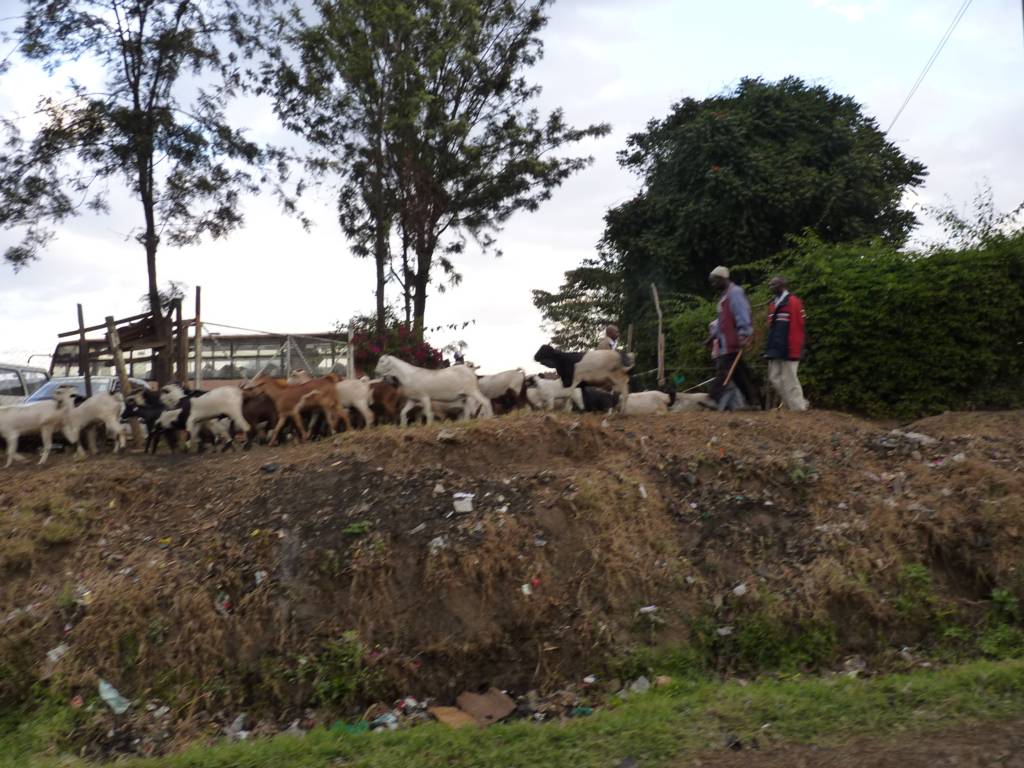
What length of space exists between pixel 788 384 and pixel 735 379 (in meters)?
0.81


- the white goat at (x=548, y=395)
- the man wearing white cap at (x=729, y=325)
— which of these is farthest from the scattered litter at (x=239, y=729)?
the man wearing white cap at (x=729, y=325)

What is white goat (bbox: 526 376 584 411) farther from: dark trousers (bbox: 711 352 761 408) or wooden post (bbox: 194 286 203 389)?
wooden post (bbox: 194 286 203 389)

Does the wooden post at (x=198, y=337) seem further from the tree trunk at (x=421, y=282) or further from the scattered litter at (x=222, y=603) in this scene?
the tree trunk at (x=421, y=282)

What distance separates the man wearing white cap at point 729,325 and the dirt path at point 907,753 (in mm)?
6421

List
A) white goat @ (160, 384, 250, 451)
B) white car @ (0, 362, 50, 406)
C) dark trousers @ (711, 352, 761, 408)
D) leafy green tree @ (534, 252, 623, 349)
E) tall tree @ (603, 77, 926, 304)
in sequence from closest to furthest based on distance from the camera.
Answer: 1. white goat @ (160, 384, 250, 451)
2. dark trousers @ (711, 352, 761, 408)
3. white car @ (0, 362, 50, 406)
4. tall tree @ (603, 77, 926, 304)
5. leafy green tree @ (534, 252, 623, 349)

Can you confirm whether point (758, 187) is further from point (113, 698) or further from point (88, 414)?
point (113, 698)

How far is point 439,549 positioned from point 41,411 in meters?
6.32

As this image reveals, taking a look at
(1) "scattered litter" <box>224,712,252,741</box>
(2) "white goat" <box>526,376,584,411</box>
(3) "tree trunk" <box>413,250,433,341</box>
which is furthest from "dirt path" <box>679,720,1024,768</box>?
(3) "tree trunk" <box>413,250,433,341</box>

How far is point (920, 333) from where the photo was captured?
43.4 feet

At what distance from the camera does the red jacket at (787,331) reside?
464 inches

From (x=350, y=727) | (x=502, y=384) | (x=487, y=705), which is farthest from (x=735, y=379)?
(x=350, y=727)

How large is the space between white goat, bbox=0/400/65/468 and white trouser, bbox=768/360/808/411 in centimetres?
850

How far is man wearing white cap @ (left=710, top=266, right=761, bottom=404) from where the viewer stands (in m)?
11.9

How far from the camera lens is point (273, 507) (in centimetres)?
861
